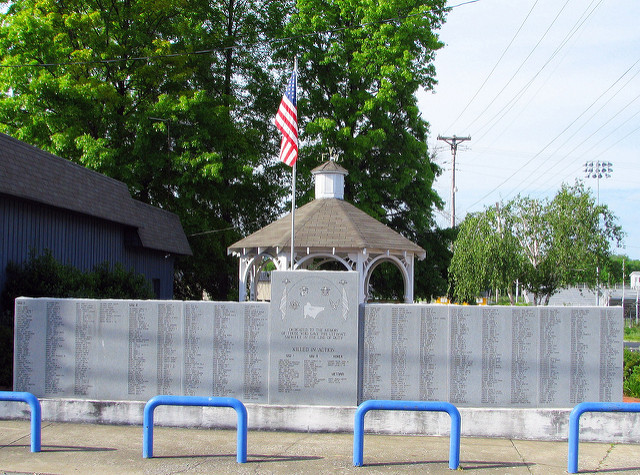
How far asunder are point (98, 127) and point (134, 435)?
74.2ft

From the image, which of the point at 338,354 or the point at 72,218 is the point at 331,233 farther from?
the point at 338,354

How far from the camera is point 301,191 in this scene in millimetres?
32125

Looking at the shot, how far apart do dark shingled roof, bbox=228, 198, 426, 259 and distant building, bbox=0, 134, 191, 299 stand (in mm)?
3670

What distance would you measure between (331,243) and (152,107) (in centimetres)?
1219

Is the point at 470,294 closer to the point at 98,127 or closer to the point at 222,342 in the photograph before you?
the point at 98,127

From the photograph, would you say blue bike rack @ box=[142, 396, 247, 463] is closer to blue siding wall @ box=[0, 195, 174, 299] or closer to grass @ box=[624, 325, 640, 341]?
blue siding wall @ box=[0, 195, 174, 299]

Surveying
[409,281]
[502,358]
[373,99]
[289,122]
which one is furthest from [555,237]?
[502,358]

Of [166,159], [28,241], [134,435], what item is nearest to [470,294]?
[166,159]

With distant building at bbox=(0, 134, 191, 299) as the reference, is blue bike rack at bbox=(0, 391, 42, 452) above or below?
below

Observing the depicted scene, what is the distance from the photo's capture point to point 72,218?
64.3 ft

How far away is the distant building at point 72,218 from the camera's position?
53.9 feet

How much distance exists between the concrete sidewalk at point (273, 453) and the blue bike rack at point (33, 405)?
0.14 metres

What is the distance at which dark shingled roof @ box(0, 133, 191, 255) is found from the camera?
16406mm

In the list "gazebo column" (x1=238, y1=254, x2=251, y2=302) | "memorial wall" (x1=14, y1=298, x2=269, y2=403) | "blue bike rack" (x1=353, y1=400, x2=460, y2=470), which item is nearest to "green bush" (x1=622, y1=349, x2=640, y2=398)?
"blue bike rack" (x1=353, y1=400, x2=460, y2=470)
